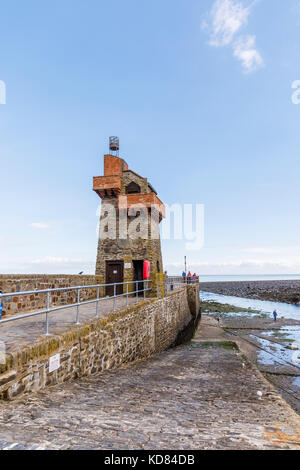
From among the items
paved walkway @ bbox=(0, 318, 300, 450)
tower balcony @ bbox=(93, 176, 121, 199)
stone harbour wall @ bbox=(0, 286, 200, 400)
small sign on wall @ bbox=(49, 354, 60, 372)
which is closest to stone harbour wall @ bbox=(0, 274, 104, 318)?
stone harbour wall @ bbox=(0, 286, 200, 400)

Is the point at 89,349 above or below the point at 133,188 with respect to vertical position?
below

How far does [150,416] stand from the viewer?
3879mm

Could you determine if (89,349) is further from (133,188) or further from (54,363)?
(133,188)

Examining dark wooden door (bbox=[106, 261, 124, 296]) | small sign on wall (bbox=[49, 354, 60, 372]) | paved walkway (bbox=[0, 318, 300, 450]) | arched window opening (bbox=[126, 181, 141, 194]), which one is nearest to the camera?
paved walkway (bbox=[0, 318, 300, 450])

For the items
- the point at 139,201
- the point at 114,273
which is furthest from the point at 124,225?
the point at 114,273

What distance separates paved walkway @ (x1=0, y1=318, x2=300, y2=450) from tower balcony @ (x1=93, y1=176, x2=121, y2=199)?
12.3 meters

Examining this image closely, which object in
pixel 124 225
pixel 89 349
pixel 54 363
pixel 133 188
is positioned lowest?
pixel 89 349

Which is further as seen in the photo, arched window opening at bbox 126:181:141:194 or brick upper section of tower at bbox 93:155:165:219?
arched window opening at bbox 126:181:141:194

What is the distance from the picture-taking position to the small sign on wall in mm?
4668

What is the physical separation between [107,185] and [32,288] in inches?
360

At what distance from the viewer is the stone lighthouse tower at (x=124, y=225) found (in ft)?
54.6

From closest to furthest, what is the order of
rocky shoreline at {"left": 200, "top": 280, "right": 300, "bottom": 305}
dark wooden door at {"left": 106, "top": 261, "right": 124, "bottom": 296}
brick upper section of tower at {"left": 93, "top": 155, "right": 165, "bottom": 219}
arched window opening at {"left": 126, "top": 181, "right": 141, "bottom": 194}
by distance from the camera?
brick upper section of tower at {"left": 93, "top": 155, "right": 165, "bottom": 219} < dark wooden door at {"left": 106, "top": 261, "right": 124, "bottom": 296} < arched window opening at {"left": 126, "top": 181, "right": 141, "bottom": 194} < rocky shoreline at {"left": 200, "top": 280, "right": 300, "bottom": 305}

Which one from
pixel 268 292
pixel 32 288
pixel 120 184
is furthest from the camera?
pixel 268 292

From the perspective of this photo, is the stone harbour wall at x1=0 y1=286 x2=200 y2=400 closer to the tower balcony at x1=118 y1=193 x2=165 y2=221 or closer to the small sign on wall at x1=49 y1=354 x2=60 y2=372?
the small sign on wall at x1=49 y1=354 x2=60 y2=372
